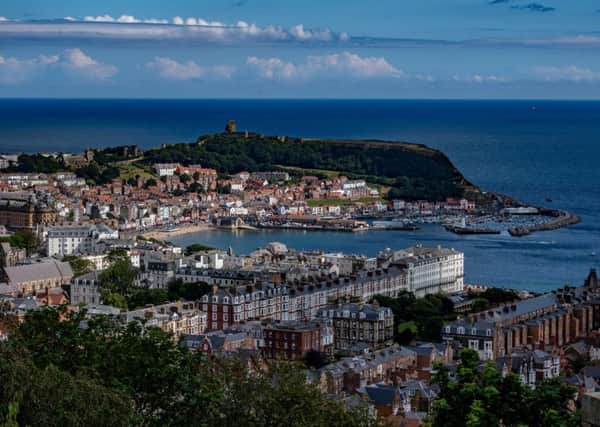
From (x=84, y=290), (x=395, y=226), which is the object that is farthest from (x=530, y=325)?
(x=395, y=226)

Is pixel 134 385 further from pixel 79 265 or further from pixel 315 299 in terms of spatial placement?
pixel 79 265

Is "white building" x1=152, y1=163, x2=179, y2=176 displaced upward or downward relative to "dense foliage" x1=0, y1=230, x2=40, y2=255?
upward

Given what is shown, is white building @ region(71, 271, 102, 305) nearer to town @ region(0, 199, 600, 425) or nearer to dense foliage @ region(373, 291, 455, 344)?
town @ region(0, 199, 600, 425)

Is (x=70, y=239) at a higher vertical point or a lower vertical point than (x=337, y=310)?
lower

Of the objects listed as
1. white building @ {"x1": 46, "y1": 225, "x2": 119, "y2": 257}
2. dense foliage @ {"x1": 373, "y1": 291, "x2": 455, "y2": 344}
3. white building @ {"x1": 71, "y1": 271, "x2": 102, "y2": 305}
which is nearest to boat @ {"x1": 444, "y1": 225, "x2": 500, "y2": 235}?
white building @ {"x1": 46, "y1": 225, "x2": 119, "y2": 257}

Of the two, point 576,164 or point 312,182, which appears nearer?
point 312,182

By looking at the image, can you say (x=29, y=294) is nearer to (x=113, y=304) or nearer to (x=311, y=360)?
(x=113, y=304)

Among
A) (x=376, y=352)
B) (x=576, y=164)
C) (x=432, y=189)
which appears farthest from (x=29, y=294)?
(x=576, y=164)
